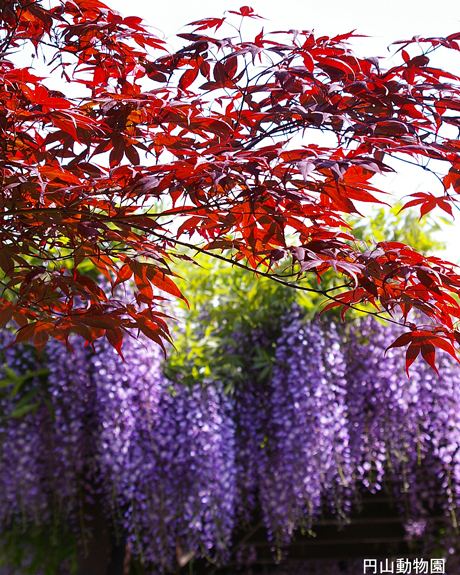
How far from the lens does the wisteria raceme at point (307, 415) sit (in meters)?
3.56

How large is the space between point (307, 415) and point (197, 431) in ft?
2.20

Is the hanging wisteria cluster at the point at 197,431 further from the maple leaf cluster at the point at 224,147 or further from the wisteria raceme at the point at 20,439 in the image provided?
the maple leaf cluster at the point at 224,147

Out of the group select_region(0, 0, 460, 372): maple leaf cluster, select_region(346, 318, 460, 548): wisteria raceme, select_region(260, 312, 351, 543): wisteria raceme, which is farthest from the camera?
select_region(346, 318, 460, 548): wisteria raceme

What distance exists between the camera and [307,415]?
11.8 feet

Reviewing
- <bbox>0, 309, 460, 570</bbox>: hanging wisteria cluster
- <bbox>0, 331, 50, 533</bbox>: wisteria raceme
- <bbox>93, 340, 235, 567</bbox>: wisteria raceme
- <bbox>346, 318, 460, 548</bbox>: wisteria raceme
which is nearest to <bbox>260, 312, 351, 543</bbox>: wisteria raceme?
<bbox>0, 309, 460, 570</bbox>: hanging wisteria cluster

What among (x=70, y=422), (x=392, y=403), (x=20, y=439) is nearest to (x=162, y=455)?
(x=70, y=422)

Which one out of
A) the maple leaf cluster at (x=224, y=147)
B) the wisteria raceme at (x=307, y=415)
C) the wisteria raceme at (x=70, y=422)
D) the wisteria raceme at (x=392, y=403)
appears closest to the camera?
the maple leaf cluster at (x=224, y=147)

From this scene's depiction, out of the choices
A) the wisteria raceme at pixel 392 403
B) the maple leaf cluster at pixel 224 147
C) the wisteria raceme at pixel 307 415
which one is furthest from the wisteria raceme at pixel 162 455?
the maple leaf cluster at pixel 224 147

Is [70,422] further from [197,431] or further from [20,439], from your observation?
[197,431]

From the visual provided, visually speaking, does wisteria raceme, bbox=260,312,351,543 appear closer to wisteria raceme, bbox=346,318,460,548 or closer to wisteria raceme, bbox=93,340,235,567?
wisteria raceme, bbox=346,318,460,548

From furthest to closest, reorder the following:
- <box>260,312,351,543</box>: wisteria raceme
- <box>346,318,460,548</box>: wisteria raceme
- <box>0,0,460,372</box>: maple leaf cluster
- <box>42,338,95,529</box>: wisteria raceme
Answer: <box>346,318,460,548</box>: wisteria raceme < <box>260,312,351,543</box>: wisteria raceme < <box>42,338,95,529</box>: wisteria raceme < <box>0,0,460,372</box>: maple leaf cluster

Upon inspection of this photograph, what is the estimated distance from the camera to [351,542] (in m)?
4.83

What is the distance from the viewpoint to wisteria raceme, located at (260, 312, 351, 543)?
356 cm

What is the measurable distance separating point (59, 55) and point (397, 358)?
280cm
